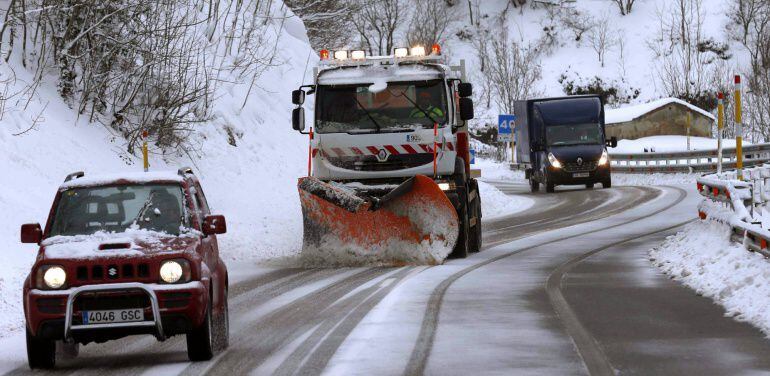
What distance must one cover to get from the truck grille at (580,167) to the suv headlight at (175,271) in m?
28.9

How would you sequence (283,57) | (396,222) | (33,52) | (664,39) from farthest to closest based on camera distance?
(664,39), (283,57), (33,52), (396,222)

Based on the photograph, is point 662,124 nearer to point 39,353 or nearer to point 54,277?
point 39,353

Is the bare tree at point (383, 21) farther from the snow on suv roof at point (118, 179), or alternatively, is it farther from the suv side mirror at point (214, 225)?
the suv side mirror at point (214, 225)

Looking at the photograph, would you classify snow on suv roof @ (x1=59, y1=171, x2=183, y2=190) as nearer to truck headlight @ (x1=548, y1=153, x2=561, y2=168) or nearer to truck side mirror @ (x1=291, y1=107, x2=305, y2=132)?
truck side mirror @ (x1=291, y1=107, x2=305, y2=132)

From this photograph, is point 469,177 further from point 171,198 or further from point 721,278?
point 171,198

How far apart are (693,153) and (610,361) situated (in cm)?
3765

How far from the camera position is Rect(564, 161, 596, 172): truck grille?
36.4m

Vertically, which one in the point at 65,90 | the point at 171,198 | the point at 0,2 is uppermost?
the point at 0,2

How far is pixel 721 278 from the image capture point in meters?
12.6

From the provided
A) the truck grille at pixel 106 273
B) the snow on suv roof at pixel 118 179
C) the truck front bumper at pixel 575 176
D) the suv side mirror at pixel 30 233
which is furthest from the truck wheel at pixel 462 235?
the truck front bumper at pixel 575 176

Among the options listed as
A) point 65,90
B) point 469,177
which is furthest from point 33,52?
point 469,177

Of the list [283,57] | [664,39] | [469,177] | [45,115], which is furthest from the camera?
[664,39]

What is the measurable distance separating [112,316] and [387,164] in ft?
28.7

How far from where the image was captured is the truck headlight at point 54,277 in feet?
26.9
